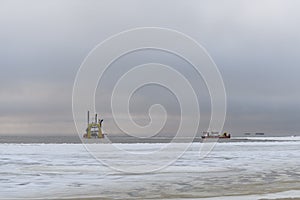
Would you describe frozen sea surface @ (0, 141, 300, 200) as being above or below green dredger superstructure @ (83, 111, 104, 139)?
below

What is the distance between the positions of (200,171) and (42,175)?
22.0 feet

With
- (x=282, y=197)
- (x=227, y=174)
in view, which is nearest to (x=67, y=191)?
(x=282, y=197)

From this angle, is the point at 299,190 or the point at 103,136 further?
the point at 103,136

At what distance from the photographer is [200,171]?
19672 mm

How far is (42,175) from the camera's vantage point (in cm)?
1755

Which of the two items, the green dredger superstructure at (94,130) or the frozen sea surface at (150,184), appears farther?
the green dredger superstructure at (94,130)

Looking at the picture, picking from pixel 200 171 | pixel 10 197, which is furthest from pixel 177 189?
pixel 200 171

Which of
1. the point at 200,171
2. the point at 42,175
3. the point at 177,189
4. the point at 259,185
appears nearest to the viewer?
the point at 177,189

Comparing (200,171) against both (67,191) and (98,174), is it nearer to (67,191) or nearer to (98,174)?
(98,174)

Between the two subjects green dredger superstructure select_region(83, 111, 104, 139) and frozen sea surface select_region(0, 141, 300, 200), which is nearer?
frozen sea surface select_region(0, 141, 300, 200)

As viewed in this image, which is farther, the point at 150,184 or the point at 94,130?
the point at 94,130

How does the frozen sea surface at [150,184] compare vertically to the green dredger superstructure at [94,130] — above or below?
below

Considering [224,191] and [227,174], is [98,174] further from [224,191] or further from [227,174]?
[224,191]

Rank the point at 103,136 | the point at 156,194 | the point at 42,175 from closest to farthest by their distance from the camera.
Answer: the point at 156,194
the point at 42,175
the point at 103,136
